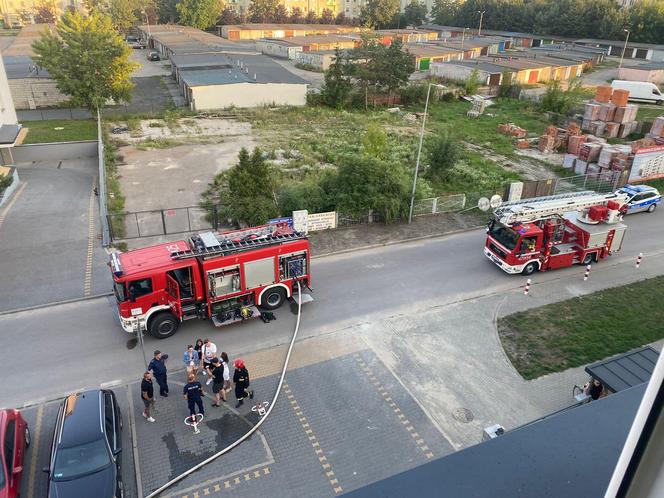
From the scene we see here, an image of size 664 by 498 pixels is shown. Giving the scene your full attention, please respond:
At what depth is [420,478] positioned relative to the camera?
492 centimetres

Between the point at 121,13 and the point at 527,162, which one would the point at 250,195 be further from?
the point at 121,13

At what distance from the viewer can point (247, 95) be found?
47.5 m

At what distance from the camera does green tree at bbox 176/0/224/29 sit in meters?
104

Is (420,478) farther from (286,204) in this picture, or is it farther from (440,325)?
(286,204)

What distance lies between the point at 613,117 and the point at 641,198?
737 inches

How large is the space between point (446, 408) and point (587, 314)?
25.2 ft

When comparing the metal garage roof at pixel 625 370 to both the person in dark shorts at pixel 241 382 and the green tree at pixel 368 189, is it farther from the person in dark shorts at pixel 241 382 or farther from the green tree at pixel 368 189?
the green tree at pixel 368 189

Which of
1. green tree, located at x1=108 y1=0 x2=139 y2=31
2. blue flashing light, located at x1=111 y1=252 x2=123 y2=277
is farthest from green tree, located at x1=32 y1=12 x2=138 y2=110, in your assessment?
green tree, located at x1=108 y1=0 x2=139 y2=31

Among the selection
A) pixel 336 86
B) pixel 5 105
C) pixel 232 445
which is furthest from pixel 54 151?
pixel 232 445

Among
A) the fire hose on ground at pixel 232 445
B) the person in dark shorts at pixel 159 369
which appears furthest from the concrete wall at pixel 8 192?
the fire hose on ground at pixel 232 445

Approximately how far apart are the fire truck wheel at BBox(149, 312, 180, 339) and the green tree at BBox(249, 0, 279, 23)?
373 feet

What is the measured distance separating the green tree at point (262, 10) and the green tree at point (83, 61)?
79967 millimetres

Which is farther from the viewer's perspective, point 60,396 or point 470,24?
point 470,24

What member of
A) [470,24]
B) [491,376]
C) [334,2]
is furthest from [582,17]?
[491,376]
